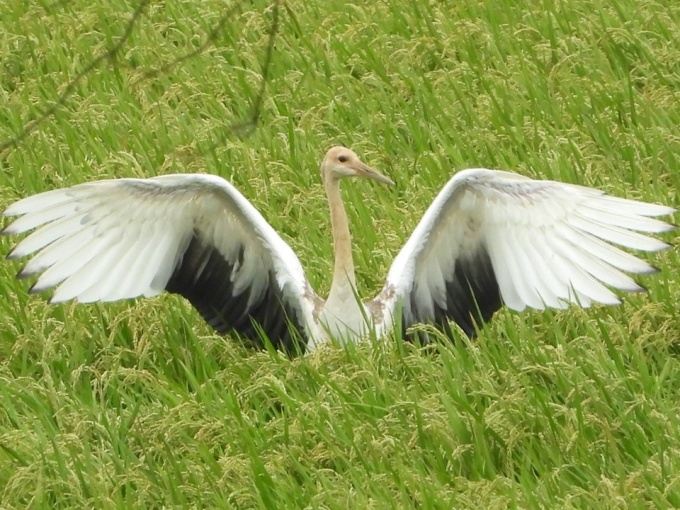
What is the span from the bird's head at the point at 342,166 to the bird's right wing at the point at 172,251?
400mm

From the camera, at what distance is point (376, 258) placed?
237 inches

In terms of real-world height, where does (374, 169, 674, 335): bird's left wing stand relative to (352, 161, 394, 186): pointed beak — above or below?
below

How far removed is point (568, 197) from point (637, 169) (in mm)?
1284

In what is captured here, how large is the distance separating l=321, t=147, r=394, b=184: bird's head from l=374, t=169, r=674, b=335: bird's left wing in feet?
1.55

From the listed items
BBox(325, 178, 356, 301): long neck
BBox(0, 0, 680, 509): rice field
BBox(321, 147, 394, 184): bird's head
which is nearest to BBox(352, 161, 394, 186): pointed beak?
BBox(321, 147, 394, 184): bird's head

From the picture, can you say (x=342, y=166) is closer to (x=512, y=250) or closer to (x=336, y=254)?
(x=336, y=254)

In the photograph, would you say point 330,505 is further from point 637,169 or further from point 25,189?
point 25,189

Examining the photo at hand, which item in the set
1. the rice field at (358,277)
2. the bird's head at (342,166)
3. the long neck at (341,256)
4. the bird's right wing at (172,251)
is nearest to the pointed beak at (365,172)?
the bird's head at (342,166)

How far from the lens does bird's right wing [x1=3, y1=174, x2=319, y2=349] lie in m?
5.20

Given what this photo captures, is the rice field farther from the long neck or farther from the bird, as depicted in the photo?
the long neck

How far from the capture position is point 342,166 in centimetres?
577

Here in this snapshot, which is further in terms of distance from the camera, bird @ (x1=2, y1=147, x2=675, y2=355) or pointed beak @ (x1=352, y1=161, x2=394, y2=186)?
pointed beak @ (x1=352, y1=161, x2=394, y2=186)

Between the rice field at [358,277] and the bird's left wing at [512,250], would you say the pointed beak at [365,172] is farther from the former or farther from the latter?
the bird's left wing at [512,250]

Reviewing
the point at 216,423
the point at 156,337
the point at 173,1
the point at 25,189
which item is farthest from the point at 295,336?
the point at 173,1
